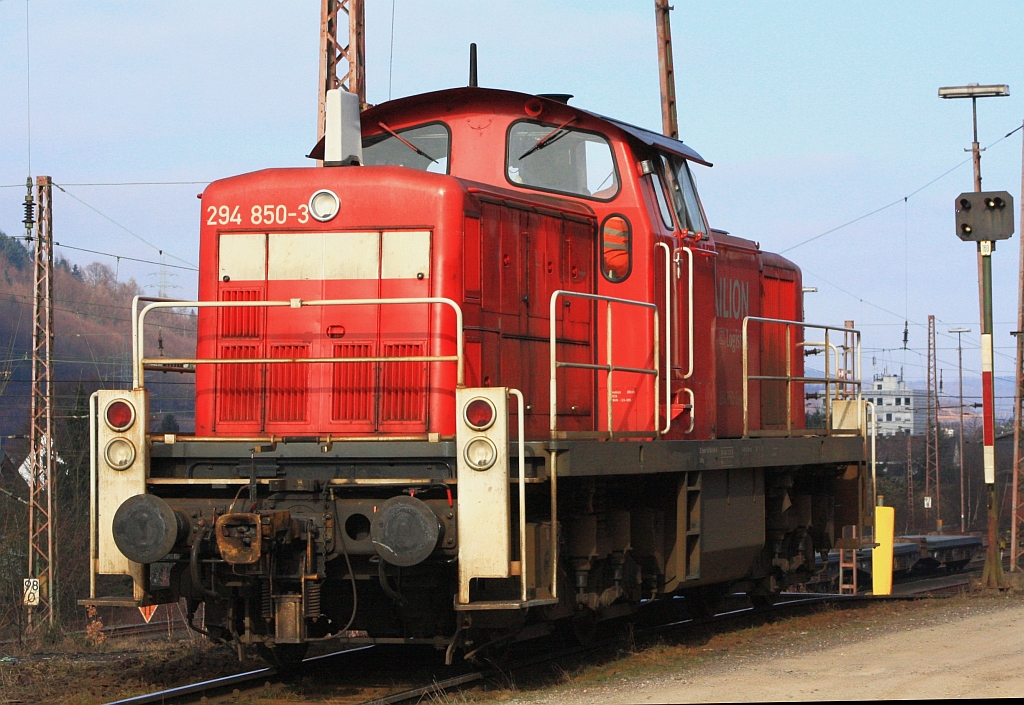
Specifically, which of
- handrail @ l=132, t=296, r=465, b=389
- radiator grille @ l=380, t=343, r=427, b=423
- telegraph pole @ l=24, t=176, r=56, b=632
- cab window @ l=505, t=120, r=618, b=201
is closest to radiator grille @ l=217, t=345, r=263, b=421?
handrail @ l=132, t=296, r=465, b=389

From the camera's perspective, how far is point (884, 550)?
20312 mm

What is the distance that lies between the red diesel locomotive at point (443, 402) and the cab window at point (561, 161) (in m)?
0.02

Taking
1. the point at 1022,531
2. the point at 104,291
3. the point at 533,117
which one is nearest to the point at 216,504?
the point at 533,117

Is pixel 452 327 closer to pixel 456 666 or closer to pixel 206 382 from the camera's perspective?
pixel 206 382

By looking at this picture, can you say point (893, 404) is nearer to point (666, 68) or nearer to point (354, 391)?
point (666, 68)

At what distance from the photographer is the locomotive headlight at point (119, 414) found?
7.76 meters

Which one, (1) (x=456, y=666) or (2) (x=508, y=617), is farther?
(1) (x=456, y=666)

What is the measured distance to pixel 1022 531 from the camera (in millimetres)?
41156

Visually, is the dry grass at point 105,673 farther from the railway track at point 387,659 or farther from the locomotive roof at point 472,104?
the locomotive roof at point 472,104

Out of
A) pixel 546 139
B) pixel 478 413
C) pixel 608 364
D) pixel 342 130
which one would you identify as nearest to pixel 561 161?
pixel 546 139

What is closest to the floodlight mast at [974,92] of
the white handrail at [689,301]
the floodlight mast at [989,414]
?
the floodlight mast at [989,414]

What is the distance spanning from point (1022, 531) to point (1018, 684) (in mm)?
36598

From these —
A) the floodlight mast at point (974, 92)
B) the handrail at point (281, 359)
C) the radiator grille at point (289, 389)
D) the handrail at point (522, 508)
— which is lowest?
the handrail at point (522, 508)

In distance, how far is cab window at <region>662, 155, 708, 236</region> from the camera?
10.1 m
